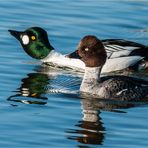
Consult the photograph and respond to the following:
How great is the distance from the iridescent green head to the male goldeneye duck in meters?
2.67

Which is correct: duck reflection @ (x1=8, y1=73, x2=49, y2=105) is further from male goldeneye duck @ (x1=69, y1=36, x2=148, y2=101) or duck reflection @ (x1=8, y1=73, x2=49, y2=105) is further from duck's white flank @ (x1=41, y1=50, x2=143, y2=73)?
duck's white flank @ (x1=41, y1=50, x2=143, y2=73)

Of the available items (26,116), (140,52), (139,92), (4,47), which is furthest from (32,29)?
(26,116)

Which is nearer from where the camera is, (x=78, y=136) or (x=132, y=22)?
(x=78, y=136)

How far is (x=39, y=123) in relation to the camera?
13375 mm

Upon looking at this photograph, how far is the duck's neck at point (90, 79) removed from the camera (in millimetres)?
15716

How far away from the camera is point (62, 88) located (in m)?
16.0

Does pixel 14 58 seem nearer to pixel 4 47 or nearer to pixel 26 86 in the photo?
pixel 4 47

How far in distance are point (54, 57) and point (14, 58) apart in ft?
3.04

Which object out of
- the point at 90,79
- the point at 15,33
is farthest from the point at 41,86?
the point at 15,33

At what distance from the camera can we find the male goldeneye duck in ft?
50.4

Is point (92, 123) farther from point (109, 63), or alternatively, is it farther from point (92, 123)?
point (109, 63)

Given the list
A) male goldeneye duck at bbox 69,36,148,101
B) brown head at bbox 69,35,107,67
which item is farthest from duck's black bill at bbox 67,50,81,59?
brown head at bbox 69,35,107,67

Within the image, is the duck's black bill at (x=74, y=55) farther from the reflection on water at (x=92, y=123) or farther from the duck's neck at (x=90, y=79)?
the reflection on water at (x=92, y=123)

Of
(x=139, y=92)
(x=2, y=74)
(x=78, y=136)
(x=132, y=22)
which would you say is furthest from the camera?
(x=132, y=22)
